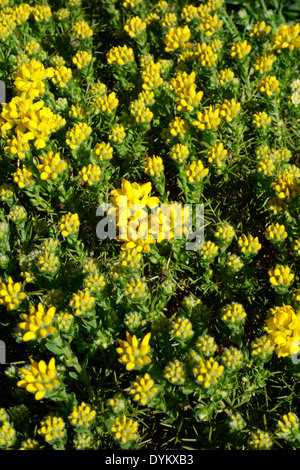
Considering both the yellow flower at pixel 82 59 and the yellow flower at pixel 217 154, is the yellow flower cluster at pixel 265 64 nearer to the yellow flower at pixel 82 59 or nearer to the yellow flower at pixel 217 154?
the yellow flower at pixel 217 154

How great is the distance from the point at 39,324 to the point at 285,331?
991 millimetres

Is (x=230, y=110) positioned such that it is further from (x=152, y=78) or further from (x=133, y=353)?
(x=133, y=353)

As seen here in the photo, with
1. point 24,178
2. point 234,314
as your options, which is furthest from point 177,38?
point 234,314

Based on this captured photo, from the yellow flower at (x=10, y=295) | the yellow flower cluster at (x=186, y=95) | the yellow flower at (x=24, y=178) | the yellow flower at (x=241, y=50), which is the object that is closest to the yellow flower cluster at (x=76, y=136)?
the yellow flower at (x=24, y=178)

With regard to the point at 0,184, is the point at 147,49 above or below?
above

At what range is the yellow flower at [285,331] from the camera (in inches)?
Answer: 70.1

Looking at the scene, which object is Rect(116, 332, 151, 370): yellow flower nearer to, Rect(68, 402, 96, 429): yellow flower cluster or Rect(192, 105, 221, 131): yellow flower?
Rect(68, 402, 96, 429): yellow flower cluster

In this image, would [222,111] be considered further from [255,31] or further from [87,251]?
[87,251]

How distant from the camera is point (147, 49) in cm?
290

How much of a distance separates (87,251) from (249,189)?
96 centimetres

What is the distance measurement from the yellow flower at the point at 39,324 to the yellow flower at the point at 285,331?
90cm

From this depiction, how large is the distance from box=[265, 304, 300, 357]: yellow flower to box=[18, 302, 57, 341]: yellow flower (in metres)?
0.90
